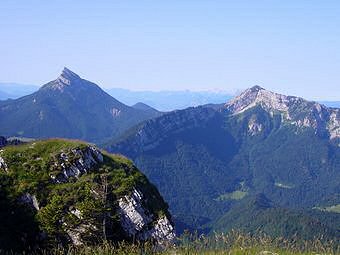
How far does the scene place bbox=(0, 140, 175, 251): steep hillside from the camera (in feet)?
115

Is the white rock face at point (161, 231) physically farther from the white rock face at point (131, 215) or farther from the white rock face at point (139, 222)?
the white rock face at point (131, 215)

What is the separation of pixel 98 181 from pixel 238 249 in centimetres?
2267

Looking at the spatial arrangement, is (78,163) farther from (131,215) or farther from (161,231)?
(161,231)

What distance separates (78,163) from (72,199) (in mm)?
4562

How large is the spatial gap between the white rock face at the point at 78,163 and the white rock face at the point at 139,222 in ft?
14.6

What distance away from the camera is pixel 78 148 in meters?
42.2

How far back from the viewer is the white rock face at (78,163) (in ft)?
131

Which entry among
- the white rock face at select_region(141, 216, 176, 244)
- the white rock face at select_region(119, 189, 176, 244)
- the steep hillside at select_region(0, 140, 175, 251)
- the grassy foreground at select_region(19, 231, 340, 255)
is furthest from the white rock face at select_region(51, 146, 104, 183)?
the grassy foreground at select_region(19, 231, 340, 255)

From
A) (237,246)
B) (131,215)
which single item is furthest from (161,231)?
(237,246)

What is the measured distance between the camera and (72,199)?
37.0 m

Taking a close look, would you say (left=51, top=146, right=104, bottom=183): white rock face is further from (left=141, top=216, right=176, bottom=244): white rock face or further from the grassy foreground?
the grassy foreground

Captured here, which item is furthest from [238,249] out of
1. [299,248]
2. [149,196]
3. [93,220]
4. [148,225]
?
[149,196]

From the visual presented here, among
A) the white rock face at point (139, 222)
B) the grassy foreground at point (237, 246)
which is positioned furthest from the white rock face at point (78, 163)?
the grassy foreground at point (237, 246)

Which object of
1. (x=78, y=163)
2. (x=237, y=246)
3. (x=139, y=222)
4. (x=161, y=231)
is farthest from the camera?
(x=78, y=163)
